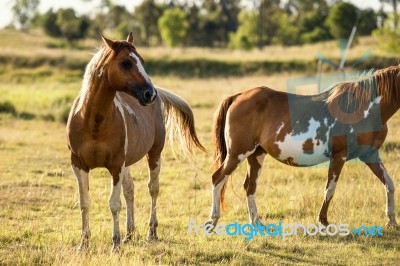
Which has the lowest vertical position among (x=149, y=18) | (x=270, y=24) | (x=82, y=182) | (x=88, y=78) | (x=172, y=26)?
(x=82, y=182)

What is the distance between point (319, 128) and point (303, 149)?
1.05ft

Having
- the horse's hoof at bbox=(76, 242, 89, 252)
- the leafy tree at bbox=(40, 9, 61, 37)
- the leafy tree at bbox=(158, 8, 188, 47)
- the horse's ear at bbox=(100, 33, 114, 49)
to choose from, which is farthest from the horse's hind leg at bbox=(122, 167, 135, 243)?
the leafy tree at bbox=(40, 9, 61, 37)

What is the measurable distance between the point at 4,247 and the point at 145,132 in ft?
6.46

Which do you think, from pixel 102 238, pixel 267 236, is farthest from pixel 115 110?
pixel 267 236

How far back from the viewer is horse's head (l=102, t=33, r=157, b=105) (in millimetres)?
5277

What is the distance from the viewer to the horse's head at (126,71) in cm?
528

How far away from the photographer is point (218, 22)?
68.9 m

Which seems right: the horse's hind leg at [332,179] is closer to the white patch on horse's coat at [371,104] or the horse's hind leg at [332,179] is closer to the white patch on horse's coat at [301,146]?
the white patch on horse's coat at [301,146]

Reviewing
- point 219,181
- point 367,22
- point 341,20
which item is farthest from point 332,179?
point 367,22

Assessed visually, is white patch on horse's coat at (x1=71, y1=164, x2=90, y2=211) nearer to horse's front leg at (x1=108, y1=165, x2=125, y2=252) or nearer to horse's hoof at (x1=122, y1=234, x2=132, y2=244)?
horse's front leg at (x1=108, y1=165, x2=125, y2=252)

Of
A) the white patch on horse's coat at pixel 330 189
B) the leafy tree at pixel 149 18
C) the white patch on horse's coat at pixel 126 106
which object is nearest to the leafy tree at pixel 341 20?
the leafy tree at pixel 149 18

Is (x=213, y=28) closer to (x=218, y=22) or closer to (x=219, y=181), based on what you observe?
(x=218, y=22)

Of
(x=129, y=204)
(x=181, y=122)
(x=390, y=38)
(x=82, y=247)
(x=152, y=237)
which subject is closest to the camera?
(x=82, y=247)

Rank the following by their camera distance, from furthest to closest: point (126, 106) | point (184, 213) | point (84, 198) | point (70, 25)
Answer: point (70, 25) → point (184, 213) → point (126, 106) → point (84, 198)
